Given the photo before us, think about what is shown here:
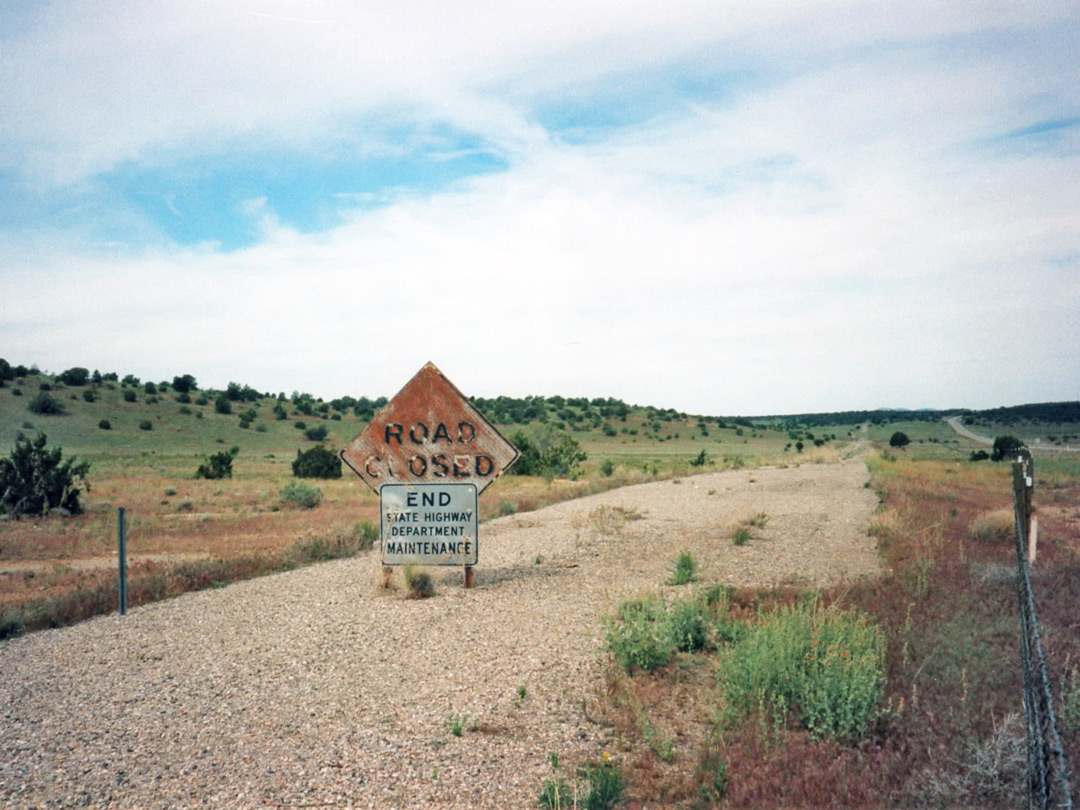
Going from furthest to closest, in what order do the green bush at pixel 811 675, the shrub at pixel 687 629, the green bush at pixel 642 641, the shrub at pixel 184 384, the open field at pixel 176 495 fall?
the shrub at pixel 184 384 → the open field at pixel 176 495 → the shrub at pixel 687 629 → the green bush at pixel 642 641 → the green bush at pixel 811 675

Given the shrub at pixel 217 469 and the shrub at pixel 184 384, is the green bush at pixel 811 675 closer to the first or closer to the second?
the shrub at pixel 217 469

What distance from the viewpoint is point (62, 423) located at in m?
71.0

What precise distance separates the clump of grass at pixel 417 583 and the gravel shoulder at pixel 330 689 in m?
0.18

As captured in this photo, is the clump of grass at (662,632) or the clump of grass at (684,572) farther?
the clump of grass at (684,572)

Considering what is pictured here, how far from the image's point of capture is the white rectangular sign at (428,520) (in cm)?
1216

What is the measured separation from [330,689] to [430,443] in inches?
205

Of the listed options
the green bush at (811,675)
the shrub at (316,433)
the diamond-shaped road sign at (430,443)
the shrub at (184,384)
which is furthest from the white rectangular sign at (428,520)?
the shrub at (184,384)

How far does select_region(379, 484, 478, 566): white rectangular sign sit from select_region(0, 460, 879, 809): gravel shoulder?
2.12ft

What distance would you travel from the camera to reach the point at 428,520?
12242 mm

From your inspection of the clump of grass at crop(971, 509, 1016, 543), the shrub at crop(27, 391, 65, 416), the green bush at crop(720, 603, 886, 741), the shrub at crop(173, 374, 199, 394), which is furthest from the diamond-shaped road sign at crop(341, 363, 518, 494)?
the shrub at crop(173, 374, 199, 394)

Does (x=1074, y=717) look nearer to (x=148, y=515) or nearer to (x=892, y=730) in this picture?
(x=892, y=730)

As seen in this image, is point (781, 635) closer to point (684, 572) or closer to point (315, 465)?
point (684, 572)

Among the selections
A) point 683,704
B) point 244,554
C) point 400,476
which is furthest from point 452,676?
point 244,554

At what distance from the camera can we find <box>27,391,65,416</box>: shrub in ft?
233
